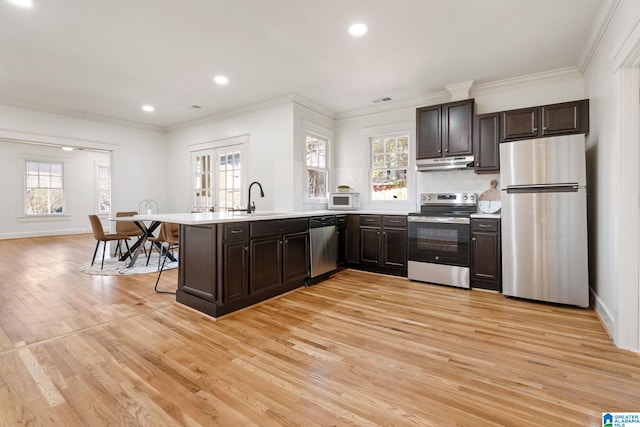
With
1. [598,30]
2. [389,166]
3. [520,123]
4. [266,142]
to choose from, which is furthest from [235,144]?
[598,30]

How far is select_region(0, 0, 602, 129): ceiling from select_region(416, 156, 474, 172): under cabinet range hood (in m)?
1.06

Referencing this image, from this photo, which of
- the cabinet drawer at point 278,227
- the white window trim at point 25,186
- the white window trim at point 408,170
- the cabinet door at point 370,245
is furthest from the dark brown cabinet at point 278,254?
the white window trim at point 25,186

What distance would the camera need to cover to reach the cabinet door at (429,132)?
419 centimetres

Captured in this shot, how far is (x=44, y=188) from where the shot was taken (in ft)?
29.0

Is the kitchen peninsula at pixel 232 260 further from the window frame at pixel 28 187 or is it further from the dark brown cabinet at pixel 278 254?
the window frame at pixel 28 187

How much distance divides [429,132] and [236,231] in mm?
3004

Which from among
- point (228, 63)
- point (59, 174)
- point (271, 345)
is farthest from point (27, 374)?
point (59, 174)

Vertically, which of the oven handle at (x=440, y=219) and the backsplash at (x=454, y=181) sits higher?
the backsplash at (x=454, y=181)

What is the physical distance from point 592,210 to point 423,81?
2493 mm

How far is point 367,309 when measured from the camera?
311 centimetres

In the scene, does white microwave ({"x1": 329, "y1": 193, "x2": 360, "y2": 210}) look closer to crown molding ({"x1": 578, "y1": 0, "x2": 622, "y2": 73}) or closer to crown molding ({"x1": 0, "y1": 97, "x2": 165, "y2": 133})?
crown molding ({"x1": 578, "y1": 0, "x2": 622, "y2": 73})

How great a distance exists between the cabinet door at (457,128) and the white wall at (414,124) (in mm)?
416

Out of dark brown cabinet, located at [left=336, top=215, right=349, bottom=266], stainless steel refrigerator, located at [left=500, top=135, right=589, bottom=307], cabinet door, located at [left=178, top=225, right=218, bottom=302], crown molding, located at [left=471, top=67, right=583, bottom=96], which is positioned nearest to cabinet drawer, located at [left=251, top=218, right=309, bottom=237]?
cabinet door, located at [left=178, top=225, right=218, bottom=302]

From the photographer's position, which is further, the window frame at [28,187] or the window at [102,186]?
the window at [102,186]
